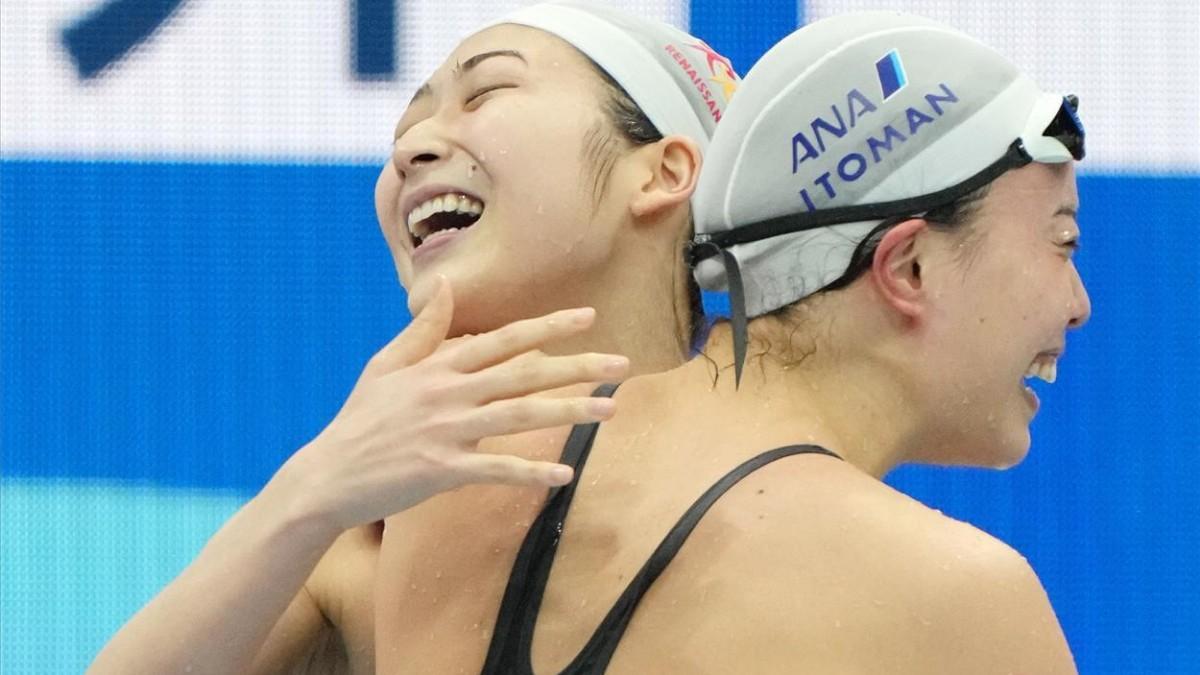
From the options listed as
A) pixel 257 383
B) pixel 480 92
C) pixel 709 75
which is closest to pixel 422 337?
pixel 480 92

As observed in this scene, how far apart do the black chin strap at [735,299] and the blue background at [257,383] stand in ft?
4.17

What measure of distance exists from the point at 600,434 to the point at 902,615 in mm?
287

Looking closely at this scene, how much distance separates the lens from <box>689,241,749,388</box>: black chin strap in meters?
1.33

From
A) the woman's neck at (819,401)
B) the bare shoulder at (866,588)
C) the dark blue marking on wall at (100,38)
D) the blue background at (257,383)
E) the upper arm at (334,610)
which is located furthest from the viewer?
the dark blue marking on wall at (100,38)

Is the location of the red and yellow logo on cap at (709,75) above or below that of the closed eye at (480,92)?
below

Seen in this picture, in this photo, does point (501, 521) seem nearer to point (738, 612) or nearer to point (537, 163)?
point (738, 612)

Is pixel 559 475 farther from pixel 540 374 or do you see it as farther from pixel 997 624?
pixel 997 624

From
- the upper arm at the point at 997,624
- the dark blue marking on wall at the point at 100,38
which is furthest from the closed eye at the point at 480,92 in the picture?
the dark blue marking on wall at the point at 100,38

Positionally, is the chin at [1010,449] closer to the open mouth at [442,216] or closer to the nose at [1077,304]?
the nose at [1077,304]

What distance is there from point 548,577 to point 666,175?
48 centimetres

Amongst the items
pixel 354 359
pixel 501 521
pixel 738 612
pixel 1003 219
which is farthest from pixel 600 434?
pixel 354 359

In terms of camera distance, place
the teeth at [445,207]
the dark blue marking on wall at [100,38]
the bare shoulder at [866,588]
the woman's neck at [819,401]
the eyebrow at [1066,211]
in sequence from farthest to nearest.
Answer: the dark blue marking on wall at [100,38], the teeth at [445,207], the eyebrow at [1066,211], the woman's neck at [819,401], the bare shoulder at [866,588]

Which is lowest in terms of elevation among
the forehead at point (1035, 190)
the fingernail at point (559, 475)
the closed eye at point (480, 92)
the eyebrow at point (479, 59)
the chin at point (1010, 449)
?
the chin at point (1010, 449)

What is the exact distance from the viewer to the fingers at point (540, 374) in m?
1.21
